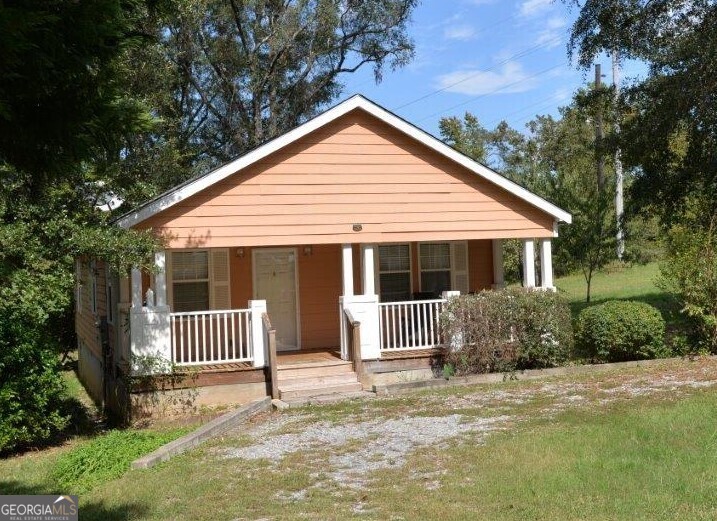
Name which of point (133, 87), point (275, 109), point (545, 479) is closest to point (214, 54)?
point (275, 109)

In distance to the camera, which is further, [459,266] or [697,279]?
[459,266]

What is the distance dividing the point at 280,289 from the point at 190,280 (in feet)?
6.09

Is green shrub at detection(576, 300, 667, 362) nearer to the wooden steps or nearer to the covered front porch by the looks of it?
the covered front porch

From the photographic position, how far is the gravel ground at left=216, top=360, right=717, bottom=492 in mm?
7770

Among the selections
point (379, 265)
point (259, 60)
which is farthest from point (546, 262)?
point (259, 60)

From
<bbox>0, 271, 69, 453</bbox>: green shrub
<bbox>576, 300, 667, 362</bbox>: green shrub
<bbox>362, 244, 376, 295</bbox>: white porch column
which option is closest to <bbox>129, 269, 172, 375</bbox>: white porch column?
<bbox>0, 271, 69, 453</bbox>: green shrub

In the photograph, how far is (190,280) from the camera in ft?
47.4

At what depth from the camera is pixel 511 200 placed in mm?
14117

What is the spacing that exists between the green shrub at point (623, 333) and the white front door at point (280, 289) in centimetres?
586

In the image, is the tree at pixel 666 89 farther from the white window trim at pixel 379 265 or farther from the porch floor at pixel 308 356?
the porch floor at pixel 308 356

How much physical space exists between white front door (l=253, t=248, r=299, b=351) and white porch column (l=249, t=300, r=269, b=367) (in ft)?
8.22

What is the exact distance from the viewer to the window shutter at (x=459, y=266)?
16094 mm

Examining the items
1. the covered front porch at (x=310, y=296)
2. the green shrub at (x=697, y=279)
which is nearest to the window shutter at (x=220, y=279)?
the covered front porch at (x=310, y=296)

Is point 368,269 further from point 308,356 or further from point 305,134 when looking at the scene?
point 305,134
